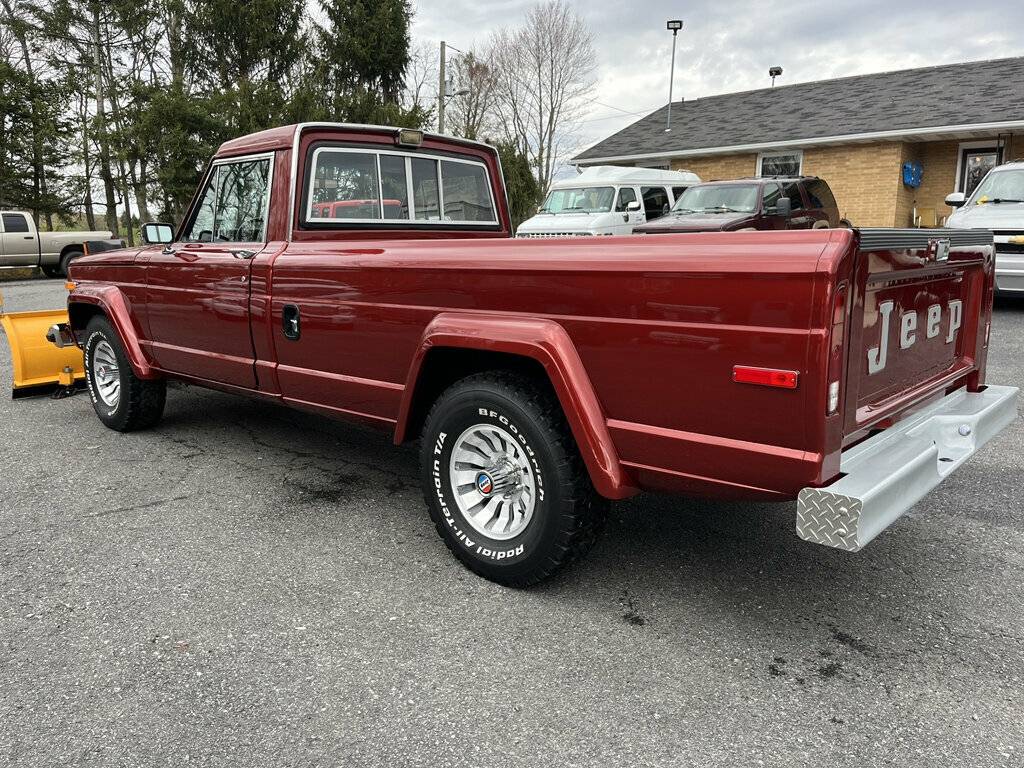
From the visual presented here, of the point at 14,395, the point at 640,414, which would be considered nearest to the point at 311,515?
the point at 640,414

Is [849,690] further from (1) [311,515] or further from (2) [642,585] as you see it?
(1) [311,515]

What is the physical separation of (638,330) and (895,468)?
36.0 inches

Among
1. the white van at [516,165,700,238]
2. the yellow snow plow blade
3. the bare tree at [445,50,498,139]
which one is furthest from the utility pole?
the yellow snow plow blade

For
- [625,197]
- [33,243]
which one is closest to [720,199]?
[625,197]

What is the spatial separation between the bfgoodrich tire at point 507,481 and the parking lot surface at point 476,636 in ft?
0.60

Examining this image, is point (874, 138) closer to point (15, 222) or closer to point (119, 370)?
point (119, 370)

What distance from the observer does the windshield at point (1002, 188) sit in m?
10.6

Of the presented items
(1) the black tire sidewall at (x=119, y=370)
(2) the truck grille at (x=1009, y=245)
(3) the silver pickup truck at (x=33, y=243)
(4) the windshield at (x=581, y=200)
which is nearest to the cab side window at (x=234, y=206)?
(1) the black tire sidewall at (x=119, y=370)

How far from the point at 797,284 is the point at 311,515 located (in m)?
2.62

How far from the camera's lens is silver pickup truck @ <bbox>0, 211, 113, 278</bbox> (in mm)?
19203

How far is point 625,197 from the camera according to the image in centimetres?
1686

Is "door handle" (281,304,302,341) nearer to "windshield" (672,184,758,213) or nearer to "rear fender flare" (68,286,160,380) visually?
"rear fender flare" (68,286,160,380)

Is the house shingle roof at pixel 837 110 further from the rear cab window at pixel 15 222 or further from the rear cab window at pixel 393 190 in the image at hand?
the rear cab window at pixel 393 190

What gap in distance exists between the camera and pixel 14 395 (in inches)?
250
